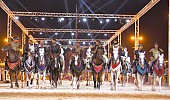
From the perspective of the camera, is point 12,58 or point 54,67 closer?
point 54,67

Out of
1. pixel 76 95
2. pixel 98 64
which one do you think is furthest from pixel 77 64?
pixel 76 95

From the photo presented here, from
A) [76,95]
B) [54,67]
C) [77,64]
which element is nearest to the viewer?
[76,95]

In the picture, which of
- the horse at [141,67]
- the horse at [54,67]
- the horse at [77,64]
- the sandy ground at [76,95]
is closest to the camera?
the sandy ground at [76,95]

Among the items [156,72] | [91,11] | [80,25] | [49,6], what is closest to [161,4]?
[91,11]

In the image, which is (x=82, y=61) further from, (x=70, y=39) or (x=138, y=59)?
(x=70, y=39)

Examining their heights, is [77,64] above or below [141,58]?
below

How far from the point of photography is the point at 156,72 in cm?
1527

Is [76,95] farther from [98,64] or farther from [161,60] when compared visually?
[161,60]

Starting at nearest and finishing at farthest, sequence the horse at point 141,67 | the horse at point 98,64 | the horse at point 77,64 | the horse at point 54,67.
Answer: the horse at point 98,64 → the horse at point 54,67 → the horse at point 141,67 → the horse at point 77,64

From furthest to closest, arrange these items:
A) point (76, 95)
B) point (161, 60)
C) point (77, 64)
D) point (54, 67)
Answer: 1. point (77, 64)
2. point (161, 60)
3. point (54, 67)
4. point (76, 95)

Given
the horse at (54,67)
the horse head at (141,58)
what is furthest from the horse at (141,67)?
the horse at (54,67)

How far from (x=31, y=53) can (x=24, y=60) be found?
0.45 metres

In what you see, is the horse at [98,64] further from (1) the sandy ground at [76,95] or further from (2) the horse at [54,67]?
(1) the sandy ground at [76,95]

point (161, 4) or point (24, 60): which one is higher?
point (161, 4)
